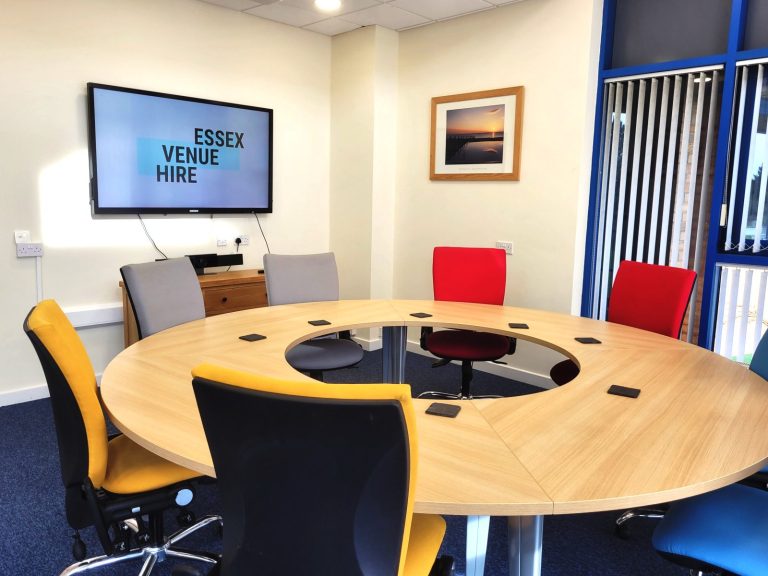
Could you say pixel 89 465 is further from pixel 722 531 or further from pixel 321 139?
pixel 321 139

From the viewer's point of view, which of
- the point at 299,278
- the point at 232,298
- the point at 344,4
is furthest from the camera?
the point at 344,4

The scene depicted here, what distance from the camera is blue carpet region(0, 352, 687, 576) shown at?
240 cm

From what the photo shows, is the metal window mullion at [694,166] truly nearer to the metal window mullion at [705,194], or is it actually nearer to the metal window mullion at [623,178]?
the metal window mullion at [705,194]

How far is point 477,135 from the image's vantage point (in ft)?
16.1

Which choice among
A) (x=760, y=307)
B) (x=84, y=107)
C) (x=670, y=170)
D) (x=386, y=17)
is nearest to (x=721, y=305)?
(x=760, y=307)

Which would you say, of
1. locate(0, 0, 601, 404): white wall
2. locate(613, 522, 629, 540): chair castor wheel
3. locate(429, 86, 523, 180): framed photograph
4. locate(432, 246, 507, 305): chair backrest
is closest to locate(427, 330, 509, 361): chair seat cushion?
locate(432, 246, 507, 305): chair backrest

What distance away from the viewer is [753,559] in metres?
1.58

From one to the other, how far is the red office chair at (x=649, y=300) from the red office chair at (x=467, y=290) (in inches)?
23.8

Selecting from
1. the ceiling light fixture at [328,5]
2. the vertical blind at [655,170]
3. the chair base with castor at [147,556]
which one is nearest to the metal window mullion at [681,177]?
the vertical blind at [655,170]

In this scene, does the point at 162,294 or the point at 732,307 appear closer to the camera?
the point at 162,294

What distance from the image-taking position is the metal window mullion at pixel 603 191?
4.36m

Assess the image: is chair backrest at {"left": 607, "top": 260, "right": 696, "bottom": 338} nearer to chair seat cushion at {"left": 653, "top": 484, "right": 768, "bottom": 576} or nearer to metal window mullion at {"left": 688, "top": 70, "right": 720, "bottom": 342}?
metal window mullion at {"left": 688, "top": 70, "right": 720, "bottom": 342}

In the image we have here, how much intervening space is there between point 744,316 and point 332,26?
3.92m

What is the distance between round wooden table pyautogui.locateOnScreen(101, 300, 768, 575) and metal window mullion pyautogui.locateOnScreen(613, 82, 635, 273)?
1567mm
